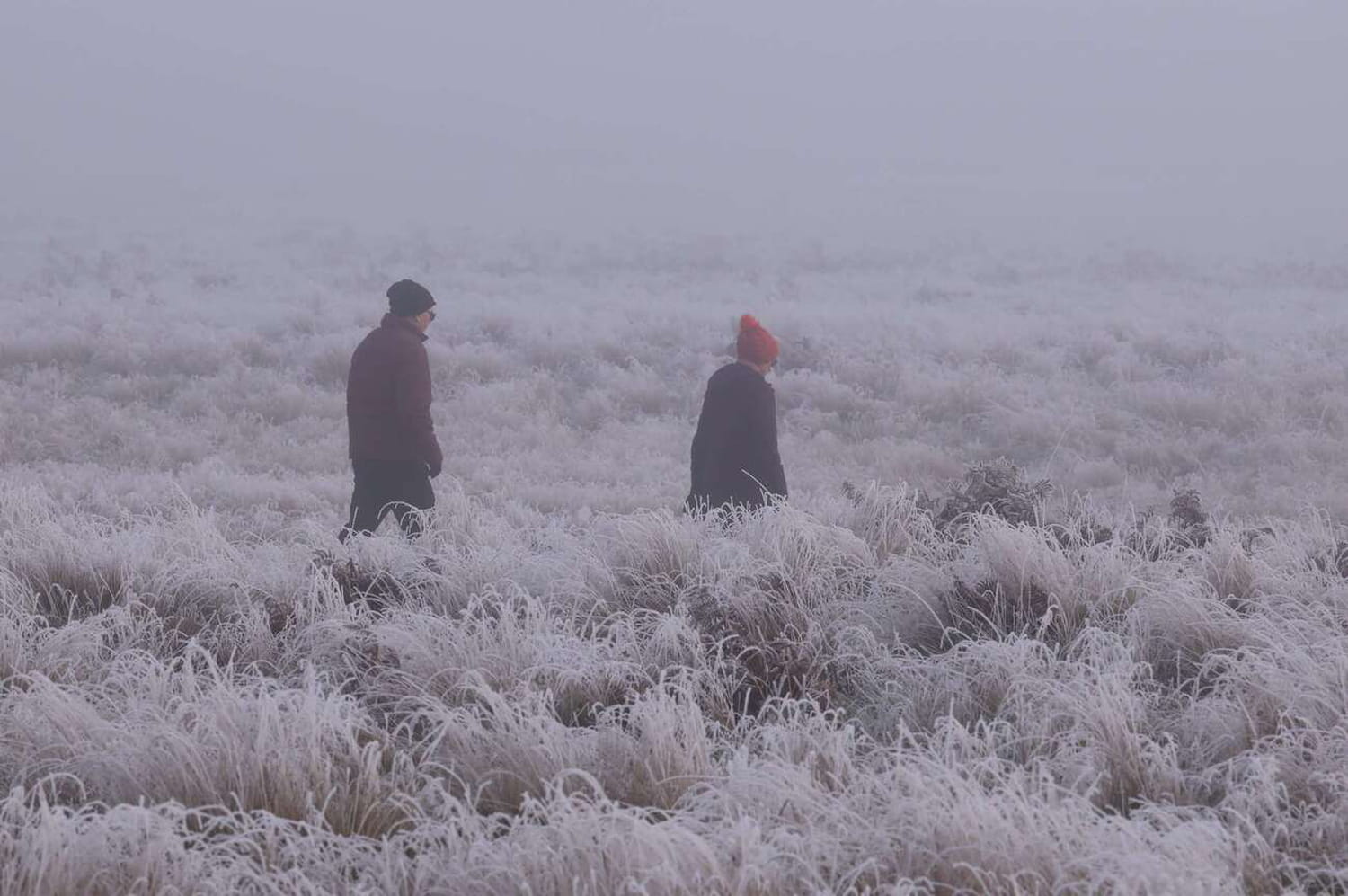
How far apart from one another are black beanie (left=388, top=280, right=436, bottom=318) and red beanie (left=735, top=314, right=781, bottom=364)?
6.07 feet

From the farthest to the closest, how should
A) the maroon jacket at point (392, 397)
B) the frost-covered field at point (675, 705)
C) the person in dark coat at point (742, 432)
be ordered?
1. the person in dark coat at point (742, 432)
2. the maroon jacket at point (392, 397)
3. the frost-covered field at point (675, 705)

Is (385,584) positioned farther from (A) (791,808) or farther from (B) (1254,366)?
(B) (1254,366)

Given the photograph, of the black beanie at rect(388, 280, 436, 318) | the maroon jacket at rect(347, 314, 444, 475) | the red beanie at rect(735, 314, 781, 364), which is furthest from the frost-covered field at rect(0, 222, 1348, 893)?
the black beanie at rect(388, 280, 436, 318)

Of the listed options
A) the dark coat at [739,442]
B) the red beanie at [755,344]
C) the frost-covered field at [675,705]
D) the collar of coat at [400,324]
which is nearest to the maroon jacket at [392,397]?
the collar of coat at [400,324]

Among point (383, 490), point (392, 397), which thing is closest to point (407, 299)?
point (392, 397)

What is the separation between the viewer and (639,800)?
12.8 ft

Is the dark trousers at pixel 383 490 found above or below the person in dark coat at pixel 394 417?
below

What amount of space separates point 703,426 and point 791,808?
4.83m

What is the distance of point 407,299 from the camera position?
8141 mm

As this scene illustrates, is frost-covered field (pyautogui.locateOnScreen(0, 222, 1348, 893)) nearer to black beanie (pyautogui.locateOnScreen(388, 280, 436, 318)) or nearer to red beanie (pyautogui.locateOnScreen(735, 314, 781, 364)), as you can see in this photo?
red beanie (pyautogui.locateOnScreen(735, 314, 781, 364))

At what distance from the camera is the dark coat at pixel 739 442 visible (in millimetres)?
8195

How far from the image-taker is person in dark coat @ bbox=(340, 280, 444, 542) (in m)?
8.10

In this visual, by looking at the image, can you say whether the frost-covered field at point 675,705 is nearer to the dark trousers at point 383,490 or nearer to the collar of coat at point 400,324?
the dark trousers at point 383,490

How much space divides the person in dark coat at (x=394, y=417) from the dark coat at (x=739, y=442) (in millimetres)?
1603
